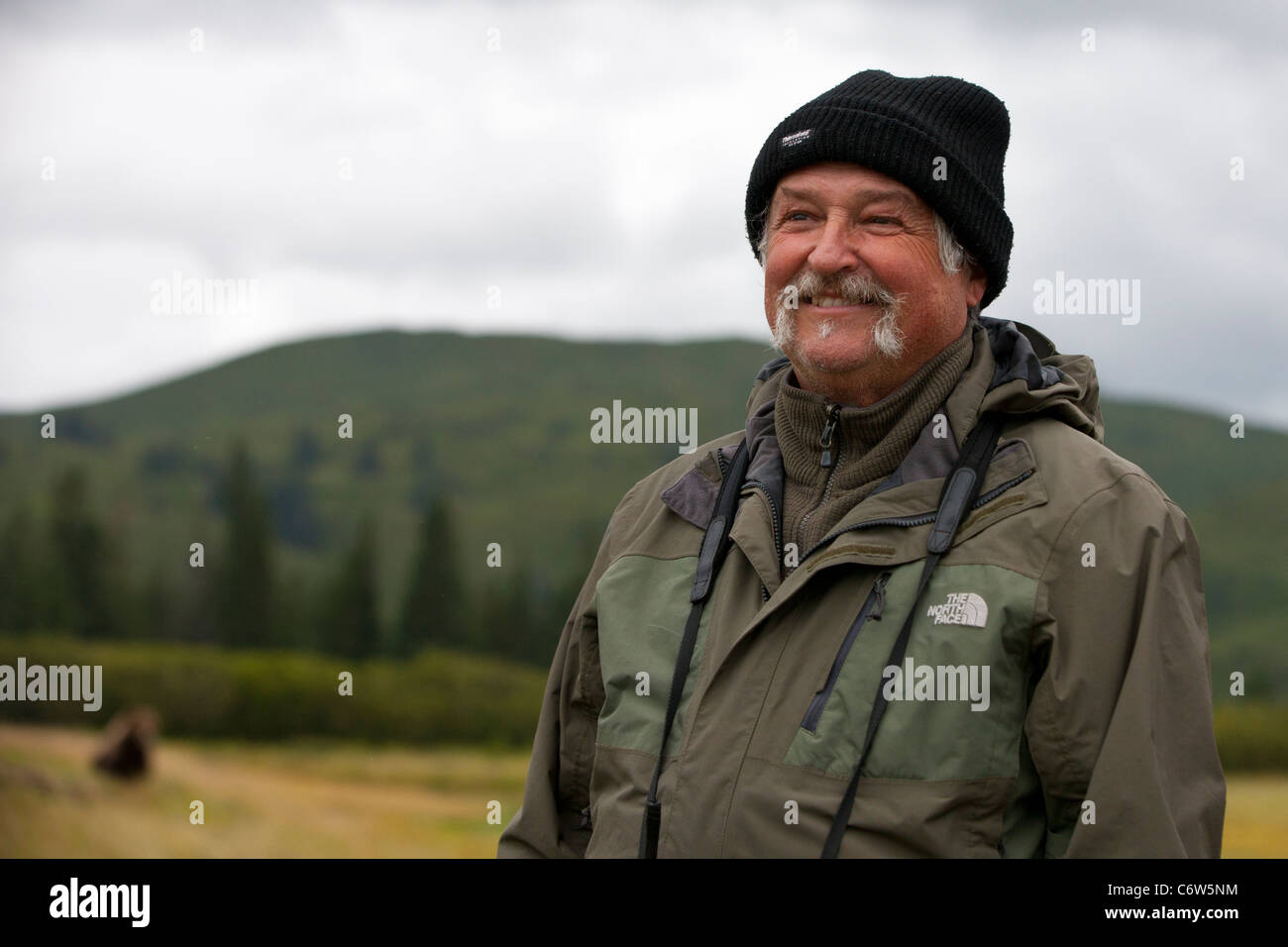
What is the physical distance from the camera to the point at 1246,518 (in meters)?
109

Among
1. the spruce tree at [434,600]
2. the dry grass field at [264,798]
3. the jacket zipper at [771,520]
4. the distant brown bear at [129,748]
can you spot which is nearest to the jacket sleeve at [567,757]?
the jacket zipper at [771,520]

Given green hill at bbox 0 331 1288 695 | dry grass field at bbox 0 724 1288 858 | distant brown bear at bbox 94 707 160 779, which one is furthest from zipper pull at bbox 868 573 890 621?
green hill at bbox 0 331 1288 695

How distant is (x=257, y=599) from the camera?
64625mm

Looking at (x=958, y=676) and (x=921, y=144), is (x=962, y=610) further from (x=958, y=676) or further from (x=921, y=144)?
(x=921, y=144)

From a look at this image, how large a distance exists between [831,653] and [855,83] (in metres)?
1.69

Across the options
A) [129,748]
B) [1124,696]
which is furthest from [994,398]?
[129,748]

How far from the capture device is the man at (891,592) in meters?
3.08

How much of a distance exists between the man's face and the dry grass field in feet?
121

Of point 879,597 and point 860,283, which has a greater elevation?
point 860,283

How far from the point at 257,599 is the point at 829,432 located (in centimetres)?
6442

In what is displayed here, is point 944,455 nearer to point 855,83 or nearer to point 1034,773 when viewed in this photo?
point 1034,773

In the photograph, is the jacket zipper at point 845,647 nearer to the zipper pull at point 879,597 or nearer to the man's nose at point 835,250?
the zipper pull at point 879,597

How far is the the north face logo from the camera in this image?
124 inches
